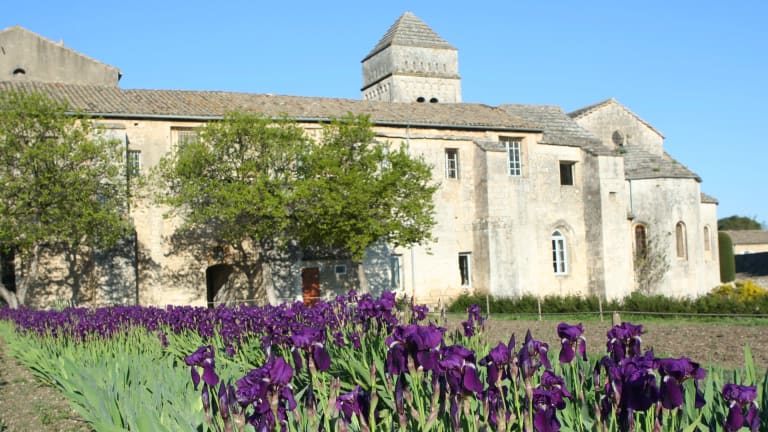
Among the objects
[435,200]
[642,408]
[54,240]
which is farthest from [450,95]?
[642,408]

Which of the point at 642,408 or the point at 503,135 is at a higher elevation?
the point at 503,135

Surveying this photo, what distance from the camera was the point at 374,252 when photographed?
98.9 ft

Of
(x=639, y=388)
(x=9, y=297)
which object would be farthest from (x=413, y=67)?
(x=639, y=388)

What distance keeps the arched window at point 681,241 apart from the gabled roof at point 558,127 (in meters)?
4.93

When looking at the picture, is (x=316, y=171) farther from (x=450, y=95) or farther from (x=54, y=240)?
(x=450, y=95)

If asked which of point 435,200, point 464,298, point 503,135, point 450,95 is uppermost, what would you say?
point 450,95

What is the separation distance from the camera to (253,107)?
29969mm

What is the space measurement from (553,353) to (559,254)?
2832 cm

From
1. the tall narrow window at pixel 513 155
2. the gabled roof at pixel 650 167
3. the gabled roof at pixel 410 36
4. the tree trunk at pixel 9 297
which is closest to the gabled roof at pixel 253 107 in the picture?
the tall narrow window at pixel 513 155

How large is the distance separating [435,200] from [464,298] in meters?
4.63

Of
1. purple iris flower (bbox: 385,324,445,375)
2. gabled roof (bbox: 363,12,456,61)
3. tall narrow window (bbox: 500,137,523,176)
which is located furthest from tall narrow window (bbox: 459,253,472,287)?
purple iris flower (bbox: 385,324,445,375)

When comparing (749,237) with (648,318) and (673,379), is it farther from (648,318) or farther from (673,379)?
(673,379)

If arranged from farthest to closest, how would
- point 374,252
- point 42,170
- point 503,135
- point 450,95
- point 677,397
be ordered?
1. point 450,95
2. point 503,135
3. point 374,252
4. point 42,170
5. point 677,397

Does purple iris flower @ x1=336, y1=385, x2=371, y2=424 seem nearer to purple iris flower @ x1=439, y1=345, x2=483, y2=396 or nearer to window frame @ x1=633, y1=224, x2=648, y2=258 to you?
purple iris flower @ x1=439, y1=345, x2=483, y2=396
